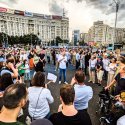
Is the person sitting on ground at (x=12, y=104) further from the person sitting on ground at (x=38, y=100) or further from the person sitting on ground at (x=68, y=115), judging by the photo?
the person sitting on ground at (x=38, y=100)

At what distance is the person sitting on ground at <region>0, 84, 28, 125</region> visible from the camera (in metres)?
1.75

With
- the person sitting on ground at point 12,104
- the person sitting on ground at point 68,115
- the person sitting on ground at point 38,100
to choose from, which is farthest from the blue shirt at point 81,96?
the person sitting on ground at point 12,104

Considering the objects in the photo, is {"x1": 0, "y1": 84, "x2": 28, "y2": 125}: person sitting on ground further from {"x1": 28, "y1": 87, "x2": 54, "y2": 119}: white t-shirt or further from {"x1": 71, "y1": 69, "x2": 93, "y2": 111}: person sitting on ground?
{"x1": 71, "y1": 69, "x2": 93, "y2": 111}: person sitting on ground

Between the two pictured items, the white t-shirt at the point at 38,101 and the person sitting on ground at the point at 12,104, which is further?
the white t-shirt at the point at 38,101

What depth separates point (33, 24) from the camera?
156500mm

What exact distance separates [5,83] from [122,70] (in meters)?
3.02

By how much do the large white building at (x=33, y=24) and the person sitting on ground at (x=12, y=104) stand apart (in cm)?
13107

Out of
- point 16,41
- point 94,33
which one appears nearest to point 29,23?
point 16,41

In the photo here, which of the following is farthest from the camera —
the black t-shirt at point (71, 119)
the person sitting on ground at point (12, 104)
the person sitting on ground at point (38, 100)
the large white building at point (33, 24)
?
the large white building at point (33, 24)

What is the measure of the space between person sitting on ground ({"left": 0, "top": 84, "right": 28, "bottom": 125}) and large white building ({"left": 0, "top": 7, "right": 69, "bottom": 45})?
131068mm

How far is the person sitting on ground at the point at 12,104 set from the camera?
1.75 m

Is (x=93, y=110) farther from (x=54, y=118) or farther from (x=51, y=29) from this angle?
(x=51, y=29)

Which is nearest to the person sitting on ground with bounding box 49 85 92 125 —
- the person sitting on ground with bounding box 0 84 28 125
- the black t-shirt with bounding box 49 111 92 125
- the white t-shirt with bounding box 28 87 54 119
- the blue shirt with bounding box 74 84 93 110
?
the black t-shirt with bounding box 49 111 92 125

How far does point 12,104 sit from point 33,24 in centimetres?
16022
